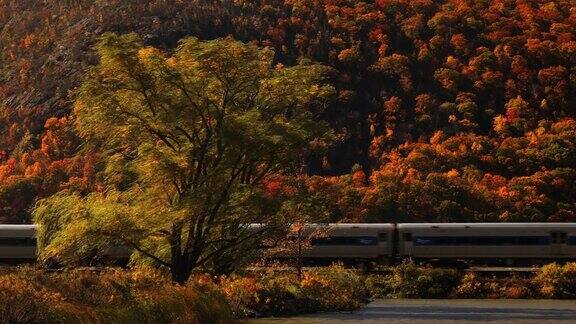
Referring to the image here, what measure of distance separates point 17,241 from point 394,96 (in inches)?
2719

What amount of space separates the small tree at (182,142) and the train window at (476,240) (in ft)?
74.4

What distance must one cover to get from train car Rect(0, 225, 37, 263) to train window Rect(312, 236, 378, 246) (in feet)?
57.9

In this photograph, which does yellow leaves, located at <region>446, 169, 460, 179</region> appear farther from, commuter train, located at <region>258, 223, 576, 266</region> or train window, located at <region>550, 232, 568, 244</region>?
train window, located at <region>550, 232, 568, 244</region>

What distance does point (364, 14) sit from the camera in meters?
137

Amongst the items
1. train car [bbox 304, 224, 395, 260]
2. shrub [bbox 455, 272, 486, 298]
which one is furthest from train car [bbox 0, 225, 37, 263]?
shrub [bbox 455, 272, 486, 298]

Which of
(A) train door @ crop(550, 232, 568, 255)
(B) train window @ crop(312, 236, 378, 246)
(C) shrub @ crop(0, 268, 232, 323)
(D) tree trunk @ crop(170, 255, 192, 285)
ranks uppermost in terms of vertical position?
(C) shrub @ crop(0, 268, 232, 323)

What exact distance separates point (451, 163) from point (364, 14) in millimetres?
44214

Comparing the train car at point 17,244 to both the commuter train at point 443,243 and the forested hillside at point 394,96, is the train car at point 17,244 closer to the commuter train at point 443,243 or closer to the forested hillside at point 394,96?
the commuter train at point 443,243

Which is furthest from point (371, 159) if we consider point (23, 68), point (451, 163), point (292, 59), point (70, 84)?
point (23, 68)

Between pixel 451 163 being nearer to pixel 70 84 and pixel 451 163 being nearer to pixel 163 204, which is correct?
pixel 70 84

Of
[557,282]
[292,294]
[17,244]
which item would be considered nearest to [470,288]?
[557,282]

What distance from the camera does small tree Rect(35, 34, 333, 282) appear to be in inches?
1270

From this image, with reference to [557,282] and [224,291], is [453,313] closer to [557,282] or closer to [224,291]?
[224,291]

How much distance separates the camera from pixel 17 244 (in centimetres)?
5684
